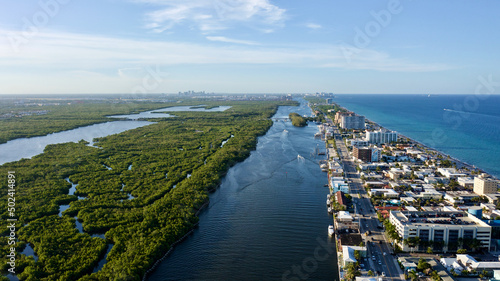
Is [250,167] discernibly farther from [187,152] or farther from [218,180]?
[187,152]

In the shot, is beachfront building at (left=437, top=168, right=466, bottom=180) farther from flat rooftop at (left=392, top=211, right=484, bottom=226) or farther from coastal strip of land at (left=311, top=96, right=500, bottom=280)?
flat rooftop at (left=392, top=211, right=484, bottom=226)

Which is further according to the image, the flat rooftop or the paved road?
the flat rooftop

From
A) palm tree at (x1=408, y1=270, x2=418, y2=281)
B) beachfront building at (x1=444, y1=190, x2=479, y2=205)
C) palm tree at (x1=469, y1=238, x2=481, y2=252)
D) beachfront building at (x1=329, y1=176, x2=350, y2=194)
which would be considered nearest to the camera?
palm tree at (x1=408, y1=270, x2=418, y2=281)

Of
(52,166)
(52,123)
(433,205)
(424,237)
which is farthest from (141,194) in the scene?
(52,123)

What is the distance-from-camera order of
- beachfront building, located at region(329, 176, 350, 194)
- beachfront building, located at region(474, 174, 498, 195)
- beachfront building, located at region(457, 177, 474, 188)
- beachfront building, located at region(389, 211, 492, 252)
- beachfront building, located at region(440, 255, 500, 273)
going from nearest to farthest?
1. beachfront building, located at region(440, 255, 500, 273)
2. beachfront building, located at region(389, 211, 492, 252)
3. beachfront building, located at region(474, 174, 498, 195)
4. beachfront building, located at region(329, 176, 350, 194)
5. beachfront building, located at region(457, 177, 474, 188)

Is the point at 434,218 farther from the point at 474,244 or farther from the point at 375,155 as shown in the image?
the point at 375,155

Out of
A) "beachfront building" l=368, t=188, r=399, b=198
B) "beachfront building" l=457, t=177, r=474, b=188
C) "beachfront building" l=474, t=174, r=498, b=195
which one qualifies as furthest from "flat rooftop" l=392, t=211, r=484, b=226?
"beachfront building" l=457, t=177, r=474, b=188
